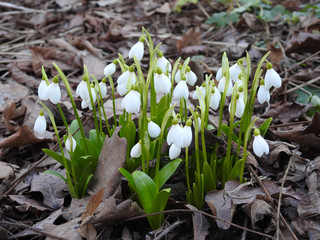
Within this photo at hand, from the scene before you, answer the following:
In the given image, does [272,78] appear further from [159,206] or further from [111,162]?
[111,162]

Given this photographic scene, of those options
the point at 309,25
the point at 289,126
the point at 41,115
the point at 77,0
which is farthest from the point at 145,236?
the point at 77,0

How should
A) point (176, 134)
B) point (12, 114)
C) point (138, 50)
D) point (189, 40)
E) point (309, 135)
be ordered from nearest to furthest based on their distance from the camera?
point (176, 134)
point (138, 50)
point (309, 135)
point (12, 114)
point (189, 40)

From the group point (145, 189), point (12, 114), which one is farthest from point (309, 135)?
point (12, 114)

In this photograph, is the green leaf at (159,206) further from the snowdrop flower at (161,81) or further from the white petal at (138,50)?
the white petal at (138,50)

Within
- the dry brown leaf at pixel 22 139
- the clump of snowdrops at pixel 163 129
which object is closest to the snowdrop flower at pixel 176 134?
the clump of snowdrops at pixel 163 129

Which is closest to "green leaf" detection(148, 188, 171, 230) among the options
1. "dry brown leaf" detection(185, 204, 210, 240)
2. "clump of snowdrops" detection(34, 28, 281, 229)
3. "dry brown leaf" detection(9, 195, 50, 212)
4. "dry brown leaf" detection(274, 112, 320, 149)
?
"clump of snowdrops" detection(34, 28, 281, 229)

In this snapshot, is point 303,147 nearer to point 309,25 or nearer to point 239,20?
point 309,25
